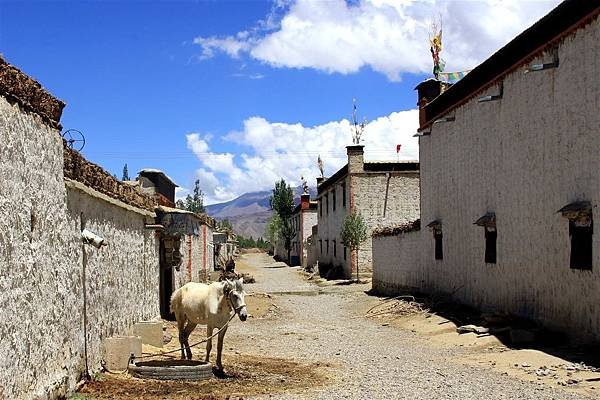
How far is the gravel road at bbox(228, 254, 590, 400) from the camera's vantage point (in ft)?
31.1

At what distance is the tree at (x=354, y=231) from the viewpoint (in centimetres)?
3597

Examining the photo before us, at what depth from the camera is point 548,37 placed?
14.2 m

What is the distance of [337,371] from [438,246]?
11.6 m

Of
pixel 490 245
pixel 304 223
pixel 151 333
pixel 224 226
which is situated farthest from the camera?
pixel 224 226

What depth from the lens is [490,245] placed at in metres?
17.8

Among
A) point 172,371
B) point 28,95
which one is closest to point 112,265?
point 172,371

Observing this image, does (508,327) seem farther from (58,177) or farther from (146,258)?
(58,177)

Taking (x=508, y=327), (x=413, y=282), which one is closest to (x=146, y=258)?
(x=508, y=327)

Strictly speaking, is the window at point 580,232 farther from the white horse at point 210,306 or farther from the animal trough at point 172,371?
the animal trough at point 172,371

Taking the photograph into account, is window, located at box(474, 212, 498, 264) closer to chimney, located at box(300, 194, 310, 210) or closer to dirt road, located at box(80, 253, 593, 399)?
dirt road, located at box(80, 253, 593, 399)

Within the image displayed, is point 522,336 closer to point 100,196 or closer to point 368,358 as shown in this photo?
point 368,358

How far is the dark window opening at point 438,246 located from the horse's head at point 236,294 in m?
12.1

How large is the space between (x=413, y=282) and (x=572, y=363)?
1387 cm

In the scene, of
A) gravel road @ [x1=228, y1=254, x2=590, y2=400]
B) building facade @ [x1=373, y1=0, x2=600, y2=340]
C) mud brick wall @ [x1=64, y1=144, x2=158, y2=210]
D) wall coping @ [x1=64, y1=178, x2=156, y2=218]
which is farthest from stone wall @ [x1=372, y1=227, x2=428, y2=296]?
mud brick wall @ [x1=64, y1=144, x2=158, y2=210]
